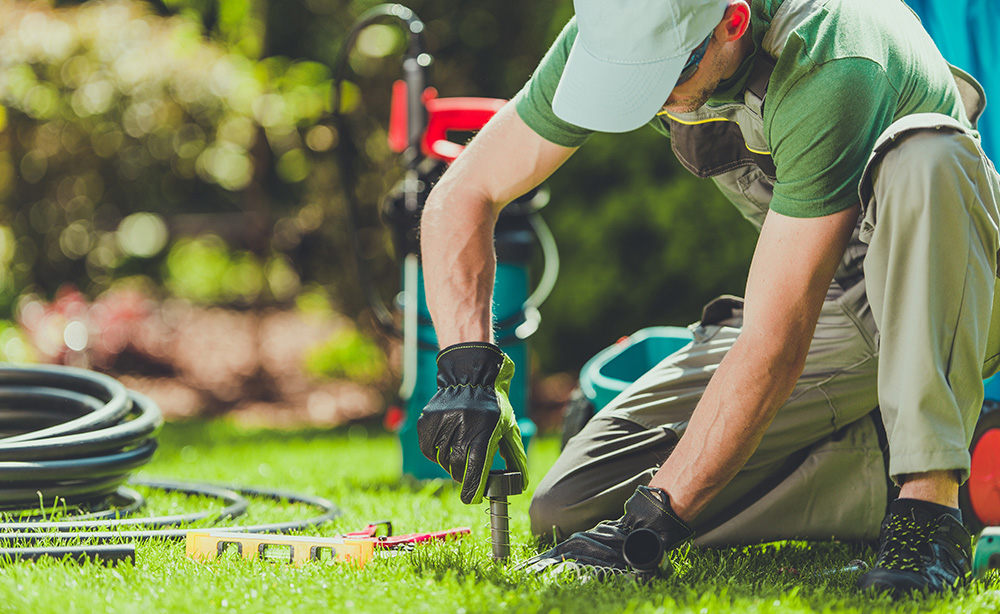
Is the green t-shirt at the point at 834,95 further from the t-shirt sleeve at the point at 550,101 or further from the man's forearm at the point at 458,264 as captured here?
the man's forearm at the point at 458,264

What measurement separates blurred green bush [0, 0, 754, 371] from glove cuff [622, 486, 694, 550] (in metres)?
2.76

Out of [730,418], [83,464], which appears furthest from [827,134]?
[83,464]

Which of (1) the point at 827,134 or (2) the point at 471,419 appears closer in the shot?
(1) the point at 827,134

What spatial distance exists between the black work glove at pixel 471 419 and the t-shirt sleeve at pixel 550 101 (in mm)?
577

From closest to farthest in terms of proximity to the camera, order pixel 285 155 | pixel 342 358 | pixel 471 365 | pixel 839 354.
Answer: pixel 471 365, pixel 839 354, pixel 342 358, pixel 285 155

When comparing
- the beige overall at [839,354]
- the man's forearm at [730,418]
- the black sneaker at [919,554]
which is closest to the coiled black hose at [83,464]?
the beige overall at [839,354]

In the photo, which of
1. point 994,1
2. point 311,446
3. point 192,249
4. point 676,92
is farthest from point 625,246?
point 192,249

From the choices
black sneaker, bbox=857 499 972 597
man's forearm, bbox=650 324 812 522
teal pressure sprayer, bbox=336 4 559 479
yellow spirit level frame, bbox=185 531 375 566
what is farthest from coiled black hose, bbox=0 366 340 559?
black sneaker, bbox=857 499 972 597

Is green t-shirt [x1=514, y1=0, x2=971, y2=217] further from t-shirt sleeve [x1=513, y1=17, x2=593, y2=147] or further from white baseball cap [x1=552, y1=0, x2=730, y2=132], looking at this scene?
t-shirt sleeve [x1=513, y1=17, x2=593, y2=147]

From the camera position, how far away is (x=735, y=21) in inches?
74.9

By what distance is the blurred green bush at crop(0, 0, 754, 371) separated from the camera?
5.20m

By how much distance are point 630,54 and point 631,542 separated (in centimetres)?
95

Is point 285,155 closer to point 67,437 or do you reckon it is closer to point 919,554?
point 67,437

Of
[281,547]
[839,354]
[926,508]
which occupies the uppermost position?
[839,354]
